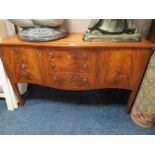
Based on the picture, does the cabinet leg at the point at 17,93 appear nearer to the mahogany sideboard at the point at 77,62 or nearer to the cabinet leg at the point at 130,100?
the mahogany sideboard at the point at 77,62

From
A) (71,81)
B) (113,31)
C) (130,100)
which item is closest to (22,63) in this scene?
(71,81)

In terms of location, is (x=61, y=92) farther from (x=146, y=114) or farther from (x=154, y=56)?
(x=154, y=56)

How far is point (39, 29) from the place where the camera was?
3.90 ft

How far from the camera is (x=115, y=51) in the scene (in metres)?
1.12

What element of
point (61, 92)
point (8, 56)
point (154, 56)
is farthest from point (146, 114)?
point (8, 56)

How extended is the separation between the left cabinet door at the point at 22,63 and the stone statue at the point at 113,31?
Answer: 433mm

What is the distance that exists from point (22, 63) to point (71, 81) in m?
0.41

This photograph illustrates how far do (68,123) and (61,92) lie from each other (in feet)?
1.47

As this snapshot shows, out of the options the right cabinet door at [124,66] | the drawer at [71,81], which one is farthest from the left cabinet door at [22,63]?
the right cabinet door at [124,66]

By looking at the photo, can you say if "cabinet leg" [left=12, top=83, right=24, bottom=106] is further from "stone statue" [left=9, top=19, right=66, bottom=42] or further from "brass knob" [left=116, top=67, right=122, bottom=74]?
"brass knob" [left=116, top=67, right=122, bottom=74]

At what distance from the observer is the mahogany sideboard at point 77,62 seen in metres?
1.11

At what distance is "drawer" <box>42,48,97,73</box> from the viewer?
1135 millimetres
